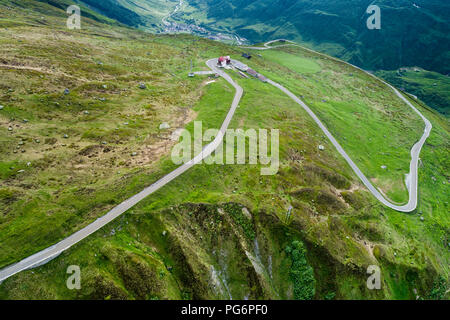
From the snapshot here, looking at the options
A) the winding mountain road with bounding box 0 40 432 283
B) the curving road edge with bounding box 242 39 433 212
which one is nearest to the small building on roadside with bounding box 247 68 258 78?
the curving road edge with bounding box 242 39 433 212

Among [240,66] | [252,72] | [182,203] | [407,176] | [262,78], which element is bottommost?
[407,176]

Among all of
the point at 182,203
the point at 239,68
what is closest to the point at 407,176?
the point at 182,203

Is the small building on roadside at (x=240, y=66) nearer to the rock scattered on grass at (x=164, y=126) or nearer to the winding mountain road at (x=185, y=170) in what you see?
the winding mountain road at (x=185, y=170)

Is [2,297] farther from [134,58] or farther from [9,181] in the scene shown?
[134,58]

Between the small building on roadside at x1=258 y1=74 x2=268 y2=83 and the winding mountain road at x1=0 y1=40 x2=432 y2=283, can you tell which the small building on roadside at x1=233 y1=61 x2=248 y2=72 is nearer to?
the small building on roadside at x1=258 y1=74 x2=268 y2=83

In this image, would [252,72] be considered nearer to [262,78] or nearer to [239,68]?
[262,78]
